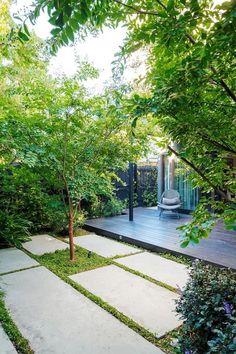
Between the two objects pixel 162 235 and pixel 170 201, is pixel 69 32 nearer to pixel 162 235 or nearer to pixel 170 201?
pixel 162 235

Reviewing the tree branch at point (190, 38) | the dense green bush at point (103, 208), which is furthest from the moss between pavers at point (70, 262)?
the tree branch at point (190, 38)

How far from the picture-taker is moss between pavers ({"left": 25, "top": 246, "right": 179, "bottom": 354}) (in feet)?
7.07

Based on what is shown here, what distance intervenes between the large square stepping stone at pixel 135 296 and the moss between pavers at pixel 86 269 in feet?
0.20

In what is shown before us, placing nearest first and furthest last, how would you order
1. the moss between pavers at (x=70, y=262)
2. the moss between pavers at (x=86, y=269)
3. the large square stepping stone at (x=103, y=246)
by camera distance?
the moss between pavers at (x=86, y=269) → the moss between pavers at (x=70, y=262) → the large square stepping stone at (x=103, y=246)

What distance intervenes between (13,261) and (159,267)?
2.31 metres

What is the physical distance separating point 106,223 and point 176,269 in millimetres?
2976

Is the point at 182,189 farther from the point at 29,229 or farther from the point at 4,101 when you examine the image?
the point at 4,101

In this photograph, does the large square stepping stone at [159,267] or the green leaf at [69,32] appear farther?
the large square stepping stone at [159,267]

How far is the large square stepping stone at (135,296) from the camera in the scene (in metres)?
2.40

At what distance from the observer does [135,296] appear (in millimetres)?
2859

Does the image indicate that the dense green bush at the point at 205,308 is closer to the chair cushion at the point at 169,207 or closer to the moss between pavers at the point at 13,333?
the moss between pavers at the point at 13,333

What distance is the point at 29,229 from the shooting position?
5.87m

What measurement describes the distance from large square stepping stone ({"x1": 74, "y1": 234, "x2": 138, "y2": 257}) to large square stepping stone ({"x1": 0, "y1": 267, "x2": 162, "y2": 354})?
1.35 metres

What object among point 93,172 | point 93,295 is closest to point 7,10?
point 93,172
